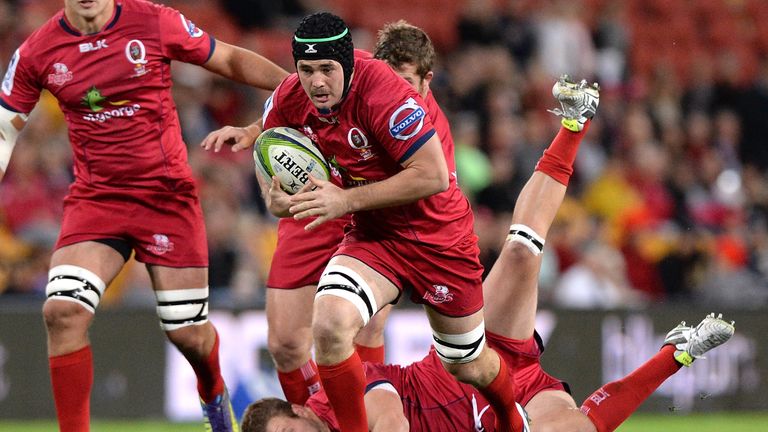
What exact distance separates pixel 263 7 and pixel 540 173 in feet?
24.4

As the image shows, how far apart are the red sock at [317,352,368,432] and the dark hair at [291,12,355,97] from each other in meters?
1.31

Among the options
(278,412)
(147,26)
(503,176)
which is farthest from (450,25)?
(278,412)

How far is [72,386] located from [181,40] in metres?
1.91

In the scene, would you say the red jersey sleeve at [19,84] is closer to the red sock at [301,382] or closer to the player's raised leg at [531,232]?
the red sock at [301,382]

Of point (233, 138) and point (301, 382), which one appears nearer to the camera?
point (233, 138)

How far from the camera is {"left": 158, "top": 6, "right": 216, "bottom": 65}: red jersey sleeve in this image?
6871mm

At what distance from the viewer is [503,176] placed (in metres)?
12.5

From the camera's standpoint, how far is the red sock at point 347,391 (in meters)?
5.85

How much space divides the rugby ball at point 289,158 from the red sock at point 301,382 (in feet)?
5.22

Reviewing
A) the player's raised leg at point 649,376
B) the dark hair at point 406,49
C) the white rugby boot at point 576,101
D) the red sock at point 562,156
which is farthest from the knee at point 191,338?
the white rugby boot at point 576,101

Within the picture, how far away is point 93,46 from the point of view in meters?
6.73

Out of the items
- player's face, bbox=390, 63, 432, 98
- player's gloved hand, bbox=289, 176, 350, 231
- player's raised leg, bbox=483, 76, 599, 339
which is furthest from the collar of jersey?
player's raised leg, bbox=483, 76, 599, 339

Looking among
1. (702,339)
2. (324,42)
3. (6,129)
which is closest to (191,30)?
(6,129)

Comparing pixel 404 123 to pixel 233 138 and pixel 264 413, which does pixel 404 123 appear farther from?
pixel 264 413
